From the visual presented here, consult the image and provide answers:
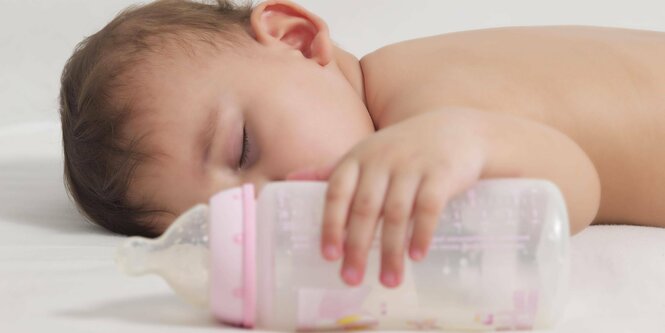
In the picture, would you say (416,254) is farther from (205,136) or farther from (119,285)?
(205,136)

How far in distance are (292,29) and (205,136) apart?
361 millimetres

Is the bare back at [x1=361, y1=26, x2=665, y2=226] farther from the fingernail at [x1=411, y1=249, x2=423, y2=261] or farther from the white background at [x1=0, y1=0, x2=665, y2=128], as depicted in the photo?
the white background at [x1=0, y1=0, x2=665, y2=128]

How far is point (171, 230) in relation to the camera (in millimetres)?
1005

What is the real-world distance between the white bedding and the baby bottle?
52mm

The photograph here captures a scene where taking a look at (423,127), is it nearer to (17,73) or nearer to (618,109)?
(618,109)

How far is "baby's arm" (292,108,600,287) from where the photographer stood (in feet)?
3.08

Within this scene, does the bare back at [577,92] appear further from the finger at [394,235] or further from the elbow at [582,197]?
the finger at [394,235]

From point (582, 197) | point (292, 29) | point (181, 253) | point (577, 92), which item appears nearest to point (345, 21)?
point (292, 29)

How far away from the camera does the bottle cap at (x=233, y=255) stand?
947mm

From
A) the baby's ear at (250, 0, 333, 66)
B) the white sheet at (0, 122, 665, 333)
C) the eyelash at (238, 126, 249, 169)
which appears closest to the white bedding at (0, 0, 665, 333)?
the white sheet at (0, 122, 665, 333)

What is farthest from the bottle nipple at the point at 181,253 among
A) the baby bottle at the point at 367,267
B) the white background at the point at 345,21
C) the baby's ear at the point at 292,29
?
the white background at the point at 345,21

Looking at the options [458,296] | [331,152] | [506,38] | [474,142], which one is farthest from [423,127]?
[506,38]

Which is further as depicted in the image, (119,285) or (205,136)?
(205,136)

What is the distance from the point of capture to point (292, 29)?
5.62 feet
